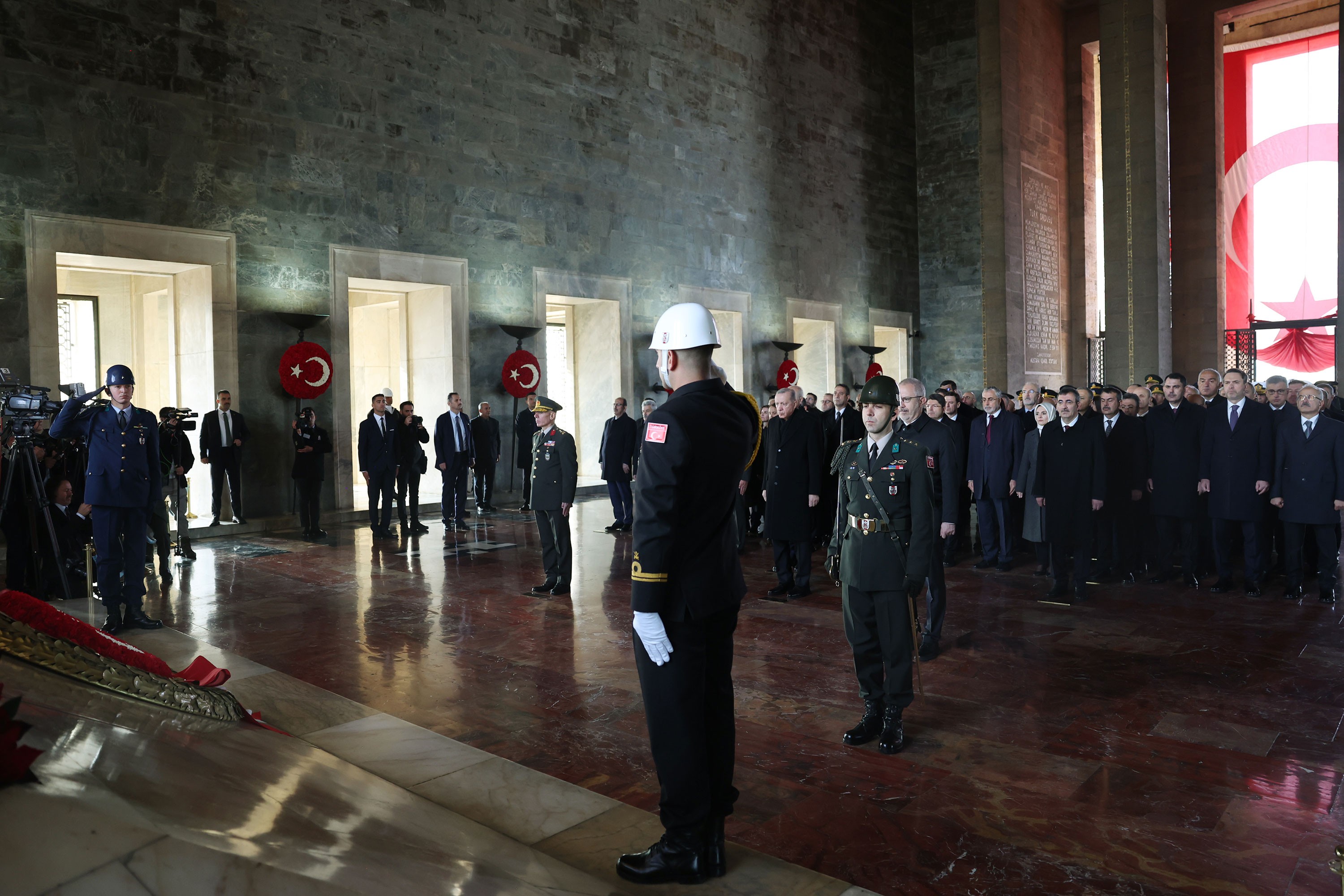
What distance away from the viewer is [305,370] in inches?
461

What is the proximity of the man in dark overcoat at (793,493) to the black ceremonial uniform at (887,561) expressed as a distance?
2791 mm

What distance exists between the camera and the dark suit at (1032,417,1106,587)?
6879mm

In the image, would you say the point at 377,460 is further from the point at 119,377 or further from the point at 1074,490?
the point at 1074,490

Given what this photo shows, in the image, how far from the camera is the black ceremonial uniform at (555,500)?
7176mm

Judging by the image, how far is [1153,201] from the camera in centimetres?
1523

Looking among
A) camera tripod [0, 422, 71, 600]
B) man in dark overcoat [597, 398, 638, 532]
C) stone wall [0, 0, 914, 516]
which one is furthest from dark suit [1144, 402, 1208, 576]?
stone wall [0, 0, 914, 516]

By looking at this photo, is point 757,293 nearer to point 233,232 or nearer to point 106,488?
point 233,232

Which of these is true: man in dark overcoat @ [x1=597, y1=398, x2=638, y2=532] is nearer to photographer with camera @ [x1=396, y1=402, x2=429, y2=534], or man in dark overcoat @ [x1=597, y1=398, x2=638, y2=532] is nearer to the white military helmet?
photographer with camera @ [x1=396, y1=402, x2=429, y2=534]

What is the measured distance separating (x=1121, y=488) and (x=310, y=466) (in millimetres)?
8428

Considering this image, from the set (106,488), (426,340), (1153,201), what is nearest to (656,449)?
(106,488)

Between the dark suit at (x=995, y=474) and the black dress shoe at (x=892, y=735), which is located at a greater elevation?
the dark suit at (x=995, y=474)

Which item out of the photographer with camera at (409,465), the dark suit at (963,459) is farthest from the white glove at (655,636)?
the photographer with camera at (409,465)

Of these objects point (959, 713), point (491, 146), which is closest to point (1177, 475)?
point (959, 713)

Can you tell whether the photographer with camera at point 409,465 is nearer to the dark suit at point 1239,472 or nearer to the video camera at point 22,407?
the video camera at point 22,407
